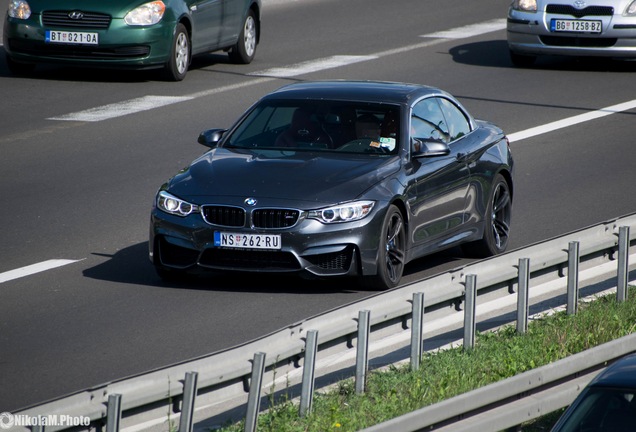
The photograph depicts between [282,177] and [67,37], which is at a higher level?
[282,177]

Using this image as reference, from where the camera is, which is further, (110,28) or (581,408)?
(110,28)

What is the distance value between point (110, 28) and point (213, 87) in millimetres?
1808

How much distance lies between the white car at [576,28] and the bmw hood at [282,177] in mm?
11861

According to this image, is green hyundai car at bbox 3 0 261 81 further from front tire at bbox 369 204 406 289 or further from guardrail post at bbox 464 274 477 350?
guardrail post at bbox 464 274 477 350

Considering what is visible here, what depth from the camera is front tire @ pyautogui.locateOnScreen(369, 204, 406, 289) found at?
404 inches

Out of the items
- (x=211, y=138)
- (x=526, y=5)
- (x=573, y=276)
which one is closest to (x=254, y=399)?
(x=573, y=276)

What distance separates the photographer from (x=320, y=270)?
400 inches

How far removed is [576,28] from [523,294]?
45.3 ft

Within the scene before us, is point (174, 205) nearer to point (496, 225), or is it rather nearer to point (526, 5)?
point (496, 225)

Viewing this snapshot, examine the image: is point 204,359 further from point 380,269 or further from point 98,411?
point 380,269

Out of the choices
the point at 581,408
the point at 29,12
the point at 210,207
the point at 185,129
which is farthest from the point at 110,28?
the point at 581,408

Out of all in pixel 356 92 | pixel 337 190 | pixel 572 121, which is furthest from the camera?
pixel 572 121

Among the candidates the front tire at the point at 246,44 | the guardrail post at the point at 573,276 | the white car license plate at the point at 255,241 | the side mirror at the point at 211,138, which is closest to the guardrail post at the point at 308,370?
the guardrail post at the point at 573,276

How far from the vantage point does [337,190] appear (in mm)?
10211
